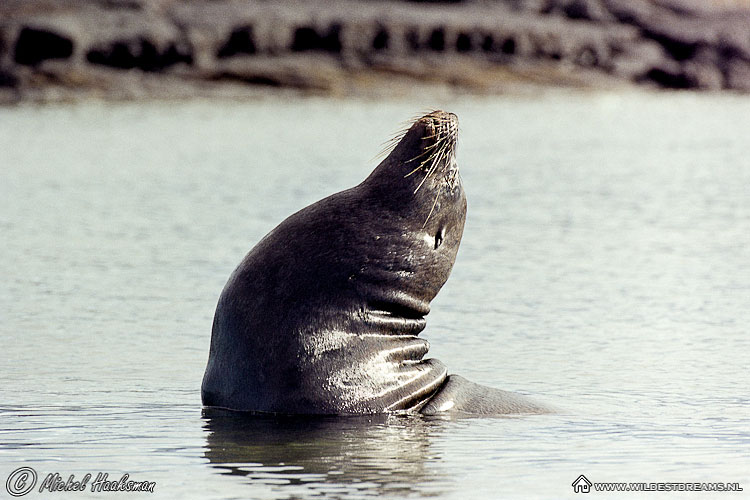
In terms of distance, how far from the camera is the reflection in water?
6324 millimetres

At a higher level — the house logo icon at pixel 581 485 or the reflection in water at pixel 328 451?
the house logo icon at pixel 581 485

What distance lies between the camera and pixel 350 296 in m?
7.27

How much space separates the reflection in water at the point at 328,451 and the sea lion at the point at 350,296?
0.09 metres

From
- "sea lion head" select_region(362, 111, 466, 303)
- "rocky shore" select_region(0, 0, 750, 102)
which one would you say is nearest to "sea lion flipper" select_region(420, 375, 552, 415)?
"sea lion head" select_region(362, 111, 466, 303)

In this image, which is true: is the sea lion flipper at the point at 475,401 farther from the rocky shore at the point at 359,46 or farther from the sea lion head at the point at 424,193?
the rocky shore at the point at 359,46

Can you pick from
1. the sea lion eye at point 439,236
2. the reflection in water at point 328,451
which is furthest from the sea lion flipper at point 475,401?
the sea lion eye at point 439,236

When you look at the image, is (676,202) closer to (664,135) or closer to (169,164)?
(169,164)

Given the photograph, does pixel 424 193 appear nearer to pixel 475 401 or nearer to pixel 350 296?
pixel 350 296

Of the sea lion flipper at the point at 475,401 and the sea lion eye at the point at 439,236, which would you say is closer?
the sea lion eye at the point at 439,236

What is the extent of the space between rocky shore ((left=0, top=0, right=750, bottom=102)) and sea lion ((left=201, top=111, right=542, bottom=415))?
1058 inches

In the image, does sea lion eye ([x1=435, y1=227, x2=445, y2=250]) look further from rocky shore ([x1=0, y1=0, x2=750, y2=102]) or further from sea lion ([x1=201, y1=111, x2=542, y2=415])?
rocky shore ([x1=0, y1=0, x2=750, y2=102])

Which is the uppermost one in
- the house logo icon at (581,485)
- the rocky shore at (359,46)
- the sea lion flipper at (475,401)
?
the house logo icon at (581,485)

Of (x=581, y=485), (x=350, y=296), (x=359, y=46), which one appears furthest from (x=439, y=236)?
(x=359, y=46)

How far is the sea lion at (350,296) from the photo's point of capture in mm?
7207
